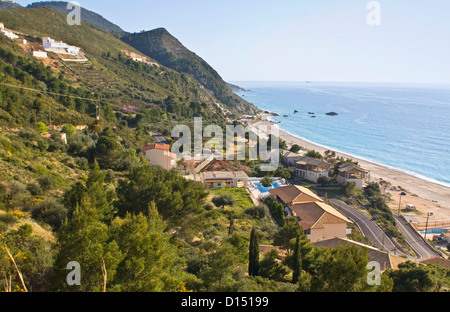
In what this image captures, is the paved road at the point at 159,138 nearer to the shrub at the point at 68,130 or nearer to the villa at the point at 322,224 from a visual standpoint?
the shrub at the point at 68,130

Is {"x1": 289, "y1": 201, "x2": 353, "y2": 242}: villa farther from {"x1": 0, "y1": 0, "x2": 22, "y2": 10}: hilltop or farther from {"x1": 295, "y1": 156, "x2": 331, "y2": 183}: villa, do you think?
{"x1": 0, "y1": 0, "x2": 22, "y2": 10}: hilltop

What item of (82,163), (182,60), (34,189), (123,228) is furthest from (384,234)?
(182,60)

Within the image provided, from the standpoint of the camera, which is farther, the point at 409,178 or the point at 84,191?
the point at 409,178

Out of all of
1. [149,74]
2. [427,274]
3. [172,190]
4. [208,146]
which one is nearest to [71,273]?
[172,190]

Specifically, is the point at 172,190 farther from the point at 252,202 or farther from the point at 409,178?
the point at 409,178

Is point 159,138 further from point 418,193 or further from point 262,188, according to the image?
point 418,193

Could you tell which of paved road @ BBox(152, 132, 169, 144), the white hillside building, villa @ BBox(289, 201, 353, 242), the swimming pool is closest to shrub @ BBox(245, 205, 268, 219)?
villa @ BBox(289, 201, 353, 242)

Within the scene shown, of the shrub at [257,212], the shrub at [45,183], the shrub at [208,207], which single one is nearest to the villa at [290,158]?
the shrub at [257,212]
